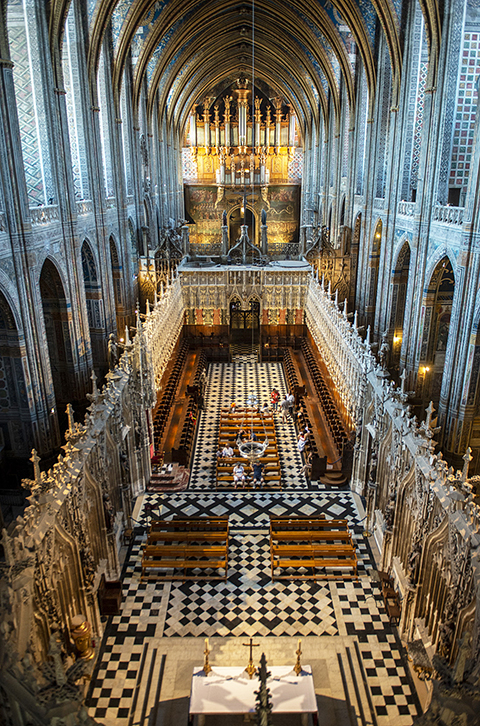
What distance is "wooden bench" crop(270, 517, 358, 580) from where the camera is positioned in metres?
10.5

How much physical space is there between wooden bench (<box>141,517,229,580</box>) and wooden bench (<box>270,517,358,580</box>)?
3.54 feet

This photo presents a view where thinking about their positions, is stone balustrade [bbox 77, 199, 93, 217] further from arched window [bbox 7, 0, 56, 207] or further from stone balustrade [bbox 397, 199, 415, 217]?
stone balustrade [bbox 397, 199, 415, 217]

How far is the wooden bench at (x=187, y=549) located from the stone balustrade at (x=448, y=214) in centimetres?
983

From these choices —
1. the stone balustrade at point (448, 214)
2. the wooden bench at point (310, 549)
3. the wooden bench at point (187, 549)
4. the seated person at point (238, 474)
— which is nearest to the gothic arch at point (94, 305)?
the seated person at point (238, 474)

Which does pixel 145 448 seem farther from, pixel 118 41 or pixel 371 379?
pixel 118 41

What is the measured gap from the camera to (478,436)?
14.6 metres

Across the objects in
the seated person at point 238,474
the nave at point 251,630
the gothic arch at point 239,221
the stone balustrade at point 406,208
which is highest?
the stone balustrade at point 406,208

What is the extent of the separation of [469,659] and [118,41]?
22.1 metres

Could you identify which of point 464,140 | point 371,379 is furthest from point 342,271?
point 371,379

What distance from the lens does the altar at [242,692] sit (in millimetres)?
6973

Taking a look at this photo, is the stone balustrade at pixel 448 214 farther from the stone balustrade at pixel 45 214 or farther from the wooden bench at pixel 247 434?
the stone balustrade at pixel 45 214

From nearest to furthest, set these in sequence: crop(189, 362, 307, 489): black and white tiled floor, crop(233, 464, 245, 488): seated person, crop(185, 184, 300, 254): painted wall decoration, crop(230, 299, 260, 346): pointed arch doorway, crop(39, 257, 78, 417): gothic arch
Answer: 1. crop(233, 464, 245, 488): seated person
2. crop(189, 362, 307, 489): black and white tiled floor
3. crop(39, 257, 78, 417): gothic arch
4. crop(230, 299, 260, 346): pointed arch doorway
5. crop(185, 184, 300, 254): painted wall decoration

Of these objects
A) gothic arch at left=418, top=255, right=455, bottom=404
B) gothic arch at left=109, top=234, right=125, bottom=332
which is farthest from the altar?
gothic arch at left=109, top=234, right=125, bottom=332

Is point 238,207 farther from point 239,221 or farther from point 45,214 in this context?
point 45,214
